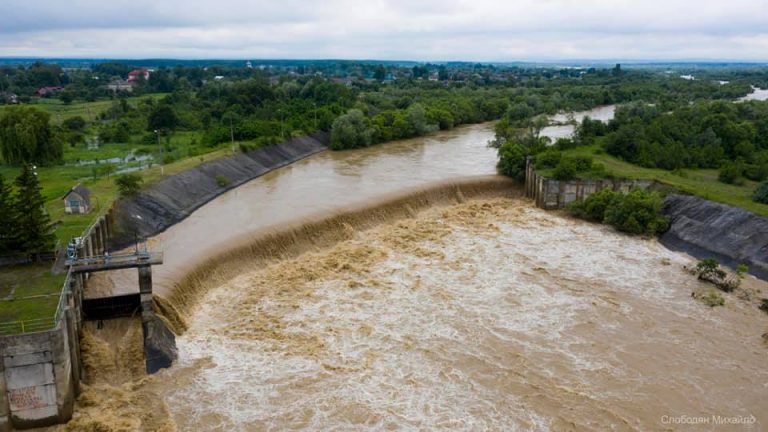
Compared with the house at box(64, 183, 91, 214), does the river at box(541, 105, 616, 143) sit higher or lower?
higher

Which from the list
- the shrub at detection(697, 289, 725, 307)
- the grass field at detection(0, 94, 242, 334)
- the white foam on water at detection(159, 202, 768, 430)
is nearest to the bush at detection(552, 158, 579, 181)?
the white foam on water at detection(159, 202, 768, 430)

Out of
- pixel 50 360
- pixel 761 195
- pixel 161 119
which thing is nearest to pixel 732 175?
pixel 761 195

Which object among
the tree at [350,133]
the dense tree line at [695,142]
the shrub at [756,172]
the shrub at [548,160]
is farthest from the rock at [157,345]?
the shrub at [756,172]

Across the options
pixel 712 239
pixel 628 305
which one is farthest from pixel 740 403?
pixel 712 239

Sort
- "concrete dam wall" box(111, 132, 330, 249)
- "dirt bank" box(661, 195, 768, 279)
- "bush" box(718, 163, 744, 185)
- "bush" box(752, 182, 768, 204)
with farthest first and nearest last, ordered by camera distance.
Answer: "bush" box(718, 163, 744, 185) → "bush" box(752, 182, 768, 204) → "concrete dam wall" box(111, 132, 330, 249) → "dirt bank" box(661, 195, 768, 279)

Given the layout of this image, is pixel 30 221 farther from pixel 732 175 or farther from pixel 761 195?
pixel 732 175

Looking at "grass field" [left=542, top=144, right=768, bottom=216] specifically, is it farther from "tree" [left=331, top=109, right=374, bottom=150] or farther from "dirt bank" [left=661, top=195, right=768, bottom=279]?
"tree" [left=331, top=109, right=374, bottom=150]
